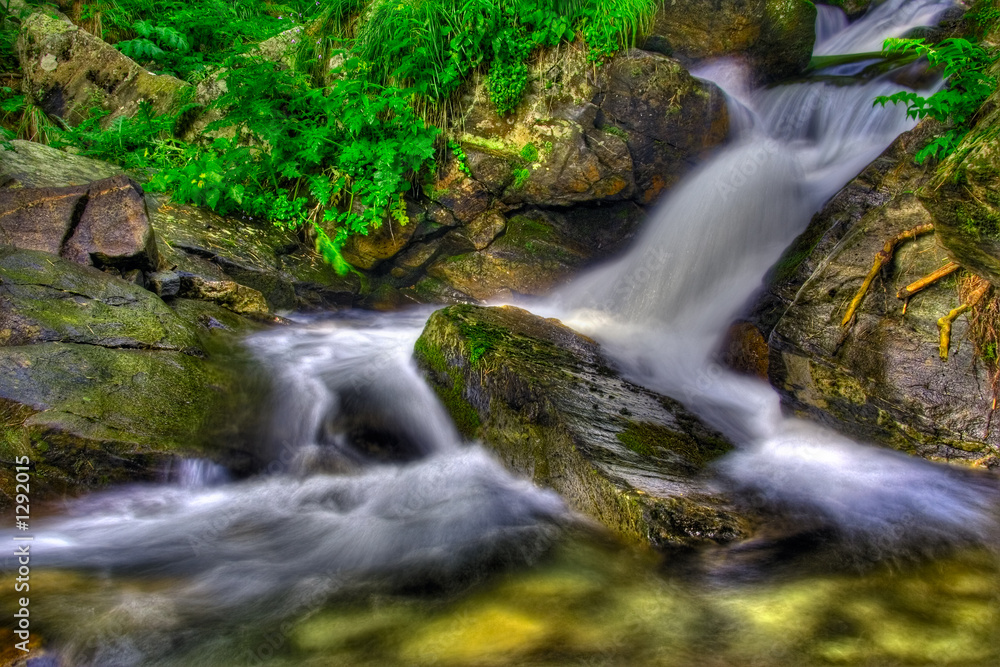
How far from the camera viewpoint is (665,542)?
2.60 meters

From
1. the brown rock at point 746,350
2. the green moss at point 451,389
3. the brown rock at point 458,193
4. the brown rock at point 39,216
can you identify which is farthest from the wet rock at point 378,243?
the brown rock at point 746,350

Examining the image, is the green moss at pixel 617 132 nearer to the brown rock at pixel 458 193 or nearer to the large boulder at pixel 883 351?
the brown rock at pixel 458 193

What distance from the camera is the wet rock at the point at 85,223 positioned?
4.11 m

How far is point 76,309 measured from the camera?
350 cm

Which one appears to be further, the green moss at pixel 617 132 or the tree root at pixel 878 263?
the green moss at pixel 617 132

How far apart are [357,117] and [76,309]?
Answer: 322cm

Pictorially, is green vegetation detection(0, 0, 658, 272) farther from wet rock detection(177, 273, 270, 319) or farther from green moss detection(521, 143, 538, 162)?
wet rock detection(177, 273, 270, 319)

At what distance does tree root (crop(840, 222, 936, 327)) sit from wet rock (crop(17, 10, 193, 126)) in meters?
7.40

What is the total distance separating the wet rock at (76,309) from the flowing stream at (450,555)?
72 centimetres

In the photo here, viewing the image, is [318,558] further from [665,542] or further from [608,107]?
[608,107]

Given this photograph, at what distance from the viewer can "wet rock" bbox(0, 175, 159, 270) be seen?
411 centimetres

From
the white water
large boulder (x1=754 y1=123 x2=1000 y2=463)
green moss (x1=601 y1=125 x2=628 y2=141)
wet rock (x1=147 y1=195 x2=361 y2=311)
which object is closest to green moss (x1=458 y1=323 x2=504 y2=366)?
large boulder (x1=754 y1=123 x2=1000 y2=463)

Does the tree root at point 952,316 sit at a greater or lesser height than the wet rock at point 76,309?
greater

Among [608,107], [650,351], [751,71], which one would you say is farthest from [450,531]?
[751,71]
